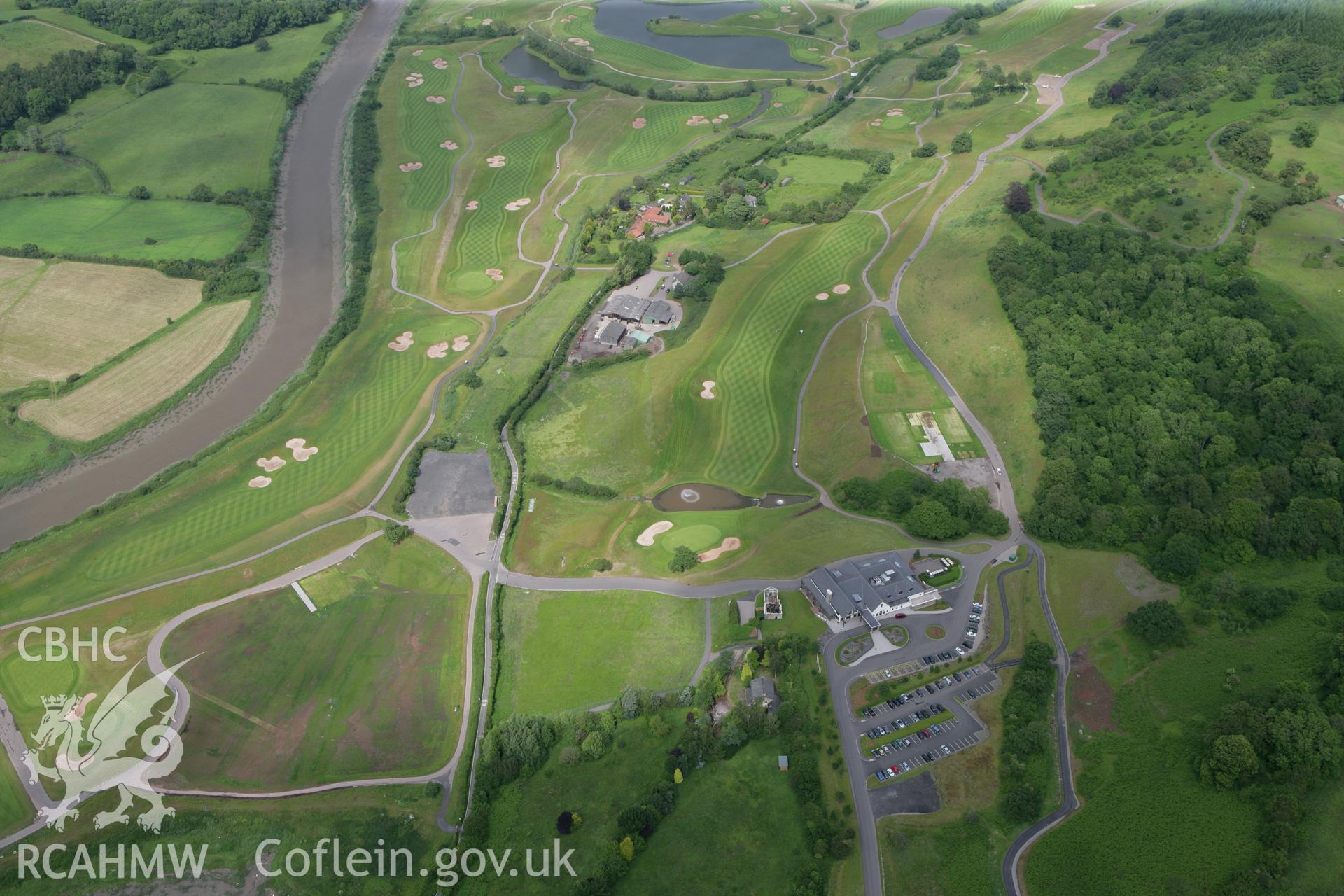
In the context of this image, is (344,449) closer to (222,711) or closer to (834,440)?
(222,711)

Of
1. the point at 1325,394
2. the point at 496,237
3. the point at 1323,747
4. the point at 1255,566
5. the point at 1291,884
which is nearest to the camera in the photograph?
the point at 1291,884

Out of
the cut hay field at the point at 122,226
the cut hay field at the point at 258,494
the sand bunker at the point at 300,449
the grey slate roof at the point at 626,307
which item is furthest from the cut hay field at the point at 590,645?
the cut hay field at the point at 122,226

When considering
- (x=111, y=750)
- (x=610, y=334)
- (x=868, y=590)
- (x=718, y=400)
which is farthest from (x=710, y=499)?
(x=111, y=750)

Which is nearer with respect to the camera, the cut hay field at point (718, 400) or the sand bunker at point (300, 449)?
the cut hay field at point (718, 400)

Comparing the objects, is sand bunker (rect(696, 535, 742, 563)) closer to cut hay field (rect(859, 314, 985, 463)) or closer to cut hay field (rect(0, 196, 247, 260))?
cut hay field (rect(859, 314, 985, 463))

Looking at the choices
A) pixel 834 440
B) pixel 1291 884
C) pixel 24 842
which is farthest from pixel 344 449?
pixel 1291 884

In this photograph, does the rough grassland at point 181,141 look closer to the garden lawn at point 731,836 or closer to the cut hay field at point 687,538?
the cut hay field at point 687,538

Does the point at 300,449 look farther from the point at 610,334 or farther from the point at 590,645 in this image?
the point at 590,645
